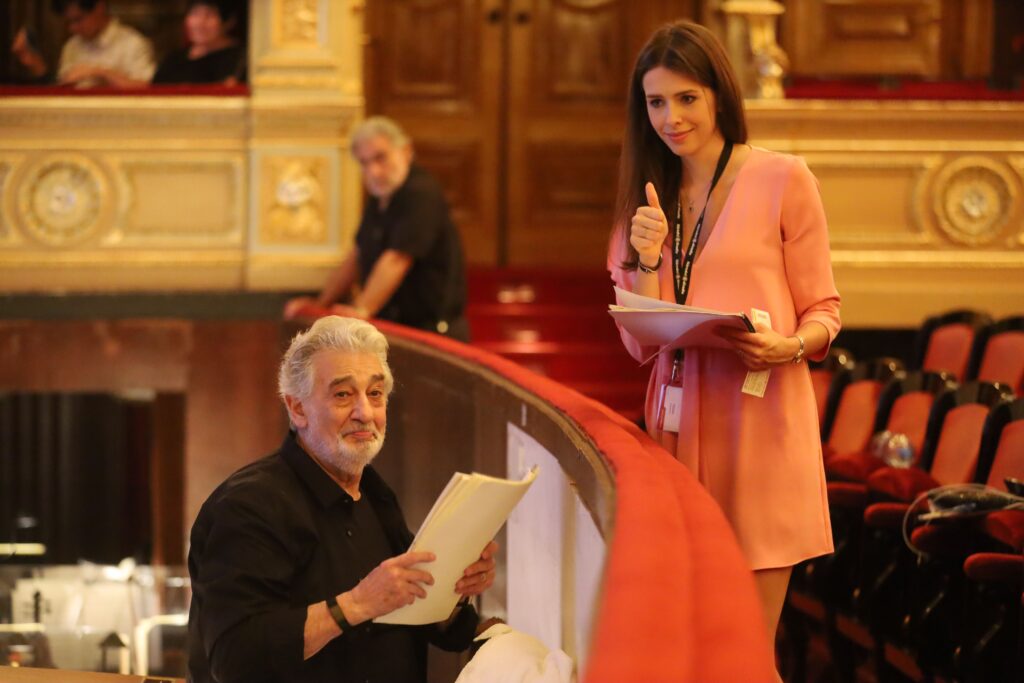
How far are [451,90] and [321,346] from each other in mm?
6062

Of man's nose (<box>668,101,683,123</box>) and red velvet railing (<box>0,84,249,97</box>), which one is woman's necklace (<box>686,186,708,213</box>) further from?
red velvet railing (<box>0,84,249,97</box>)

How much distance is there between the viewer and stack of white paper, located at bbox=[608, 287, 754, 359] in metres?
2.19

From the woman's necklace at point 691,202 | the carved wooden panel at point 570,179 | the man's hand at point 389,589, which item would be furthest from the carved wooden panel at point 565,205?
the man's hand at point 389,589

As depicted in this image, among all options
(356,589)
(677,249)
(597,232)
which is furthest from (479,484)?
(597,232)

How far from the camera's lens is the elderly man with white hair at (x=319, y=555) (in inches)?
88.9

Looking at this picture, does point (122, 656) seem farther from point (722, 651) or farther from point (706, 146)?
point (722, 651)

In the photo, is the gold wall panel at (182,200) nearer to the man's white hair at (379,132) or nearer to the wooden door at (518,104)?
the wooden door at (518,104)

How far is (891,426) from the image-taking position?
4.57 metres

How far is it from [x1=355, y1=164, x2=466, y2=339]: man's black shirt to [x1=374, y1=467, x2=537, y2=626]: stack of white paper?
323 centimetres

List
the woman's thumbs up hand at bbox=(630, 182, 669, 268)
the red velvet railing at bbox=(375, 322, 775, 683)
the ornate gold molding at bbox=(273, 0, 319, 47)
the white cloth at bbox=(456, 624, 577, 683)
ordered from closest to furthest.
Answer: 1. the red velvet railing at bbox=(375, 322, 775, 683)
2. the white cloth at bbox=(456, 624, 577, 683)
3. the woman's thumbs up hand at bbox=(630, 182, 669, 268)
4. the ornate gold molding at bbox=(273, 0, 319, 47)

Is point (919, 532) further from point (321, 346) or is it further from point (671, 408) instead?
point (321, 346)

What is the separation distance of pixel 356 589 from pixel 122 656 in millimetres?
4319

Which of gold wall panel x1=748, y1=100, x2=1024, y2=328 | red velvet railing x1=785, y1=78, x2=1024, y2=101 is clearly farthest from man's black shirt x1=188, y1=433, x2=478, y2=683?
red velvet railing x1=785, y1=78, x2=1024, y2=101

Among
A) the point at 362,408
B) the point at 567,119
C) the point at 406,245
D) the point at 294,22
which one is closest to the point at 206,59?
the point at 294,22
